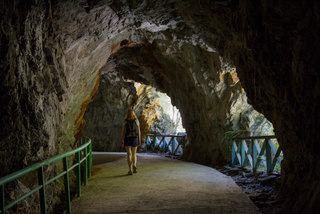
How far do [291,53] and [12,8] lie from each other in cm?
333

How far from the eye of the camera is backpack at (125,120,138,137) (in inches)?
239

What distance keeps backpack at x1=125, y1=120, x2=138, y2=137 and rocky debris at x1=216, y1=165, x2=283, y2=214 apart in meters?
2.69

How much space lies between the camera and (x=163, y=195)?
422 cm

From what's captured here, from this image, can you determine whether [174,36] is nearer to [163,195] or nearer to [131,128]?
[131,128]

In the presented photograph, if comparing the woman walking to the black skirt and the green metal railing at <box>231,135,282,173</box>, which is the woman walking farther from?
the green metal railing at <box>231,135,282,173</box>

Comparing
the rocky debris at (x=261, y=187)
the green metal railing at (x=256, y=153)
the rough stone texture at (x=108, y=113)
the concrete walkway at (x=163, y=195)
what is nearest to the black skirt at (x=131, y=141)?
the concrete walkway at (x=163, y=195)

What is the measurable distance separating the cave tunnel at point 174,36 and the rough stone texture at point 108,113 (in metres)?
Result: 10.2

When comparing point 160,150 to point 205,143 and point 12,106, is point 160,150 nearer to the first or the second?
point 205,143

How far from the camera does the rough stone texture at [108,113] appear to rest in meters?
17.7

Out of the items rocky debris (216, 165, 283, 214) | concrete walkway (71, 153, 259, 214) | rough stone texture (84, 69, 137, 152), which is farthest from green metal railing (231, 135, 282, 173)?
rough stone texture (84, 69, 137, 152)

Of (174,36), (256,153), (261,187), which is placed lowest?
(261,187)

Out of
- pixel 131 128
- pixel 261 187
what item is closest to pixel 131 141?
pixel 131 128

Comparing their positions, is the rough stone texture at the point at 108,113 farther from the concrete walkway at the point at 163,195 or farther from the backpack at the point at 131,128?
the concrete walkway at the point at 163,195

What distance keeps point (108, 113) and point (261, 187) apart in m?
14.3
